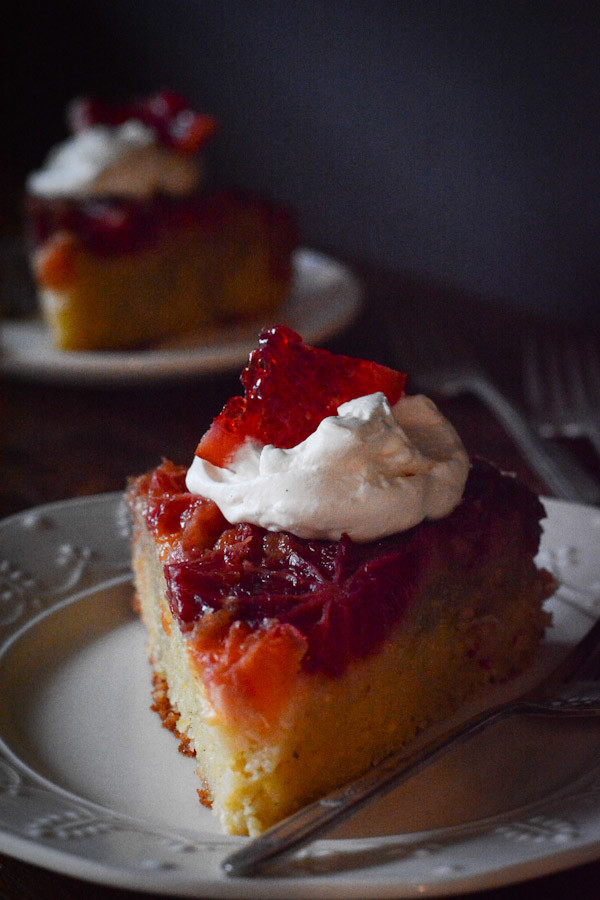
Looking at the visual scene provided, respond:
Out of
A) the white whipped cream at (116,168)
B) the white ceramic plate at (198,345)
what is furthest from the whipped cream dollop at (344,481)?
the white whipped cream at (116,168)

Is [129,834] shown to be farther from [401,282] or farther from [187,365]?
[401,282]

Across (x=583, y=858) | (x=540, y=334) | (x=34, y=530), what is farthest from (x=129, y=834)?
(x=540, y=334)

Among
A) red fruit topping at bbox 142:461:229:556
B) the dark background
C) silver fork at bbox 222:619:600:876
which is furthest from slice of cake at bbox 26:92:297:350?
silver fork at bbox 222:619:600:876

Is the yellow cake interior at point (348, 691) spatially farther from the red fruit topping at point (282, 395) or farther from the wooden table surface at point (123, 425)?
the wooden table surface at point (123, 425)

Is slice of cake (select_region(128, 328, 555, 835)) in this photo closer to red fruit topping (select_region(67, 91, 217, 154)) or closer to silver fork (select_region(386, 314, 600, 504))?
silver fork (select_region(386, 314, 600, 504))

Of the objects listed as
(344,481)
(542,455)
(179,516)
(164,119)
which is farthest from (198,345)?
(344,481)

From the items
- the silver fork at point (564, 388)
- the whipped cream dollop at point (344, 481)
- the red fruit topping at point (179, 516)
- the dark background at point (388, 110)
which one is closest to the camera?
the whipped cream dollop at point (344, 481)
